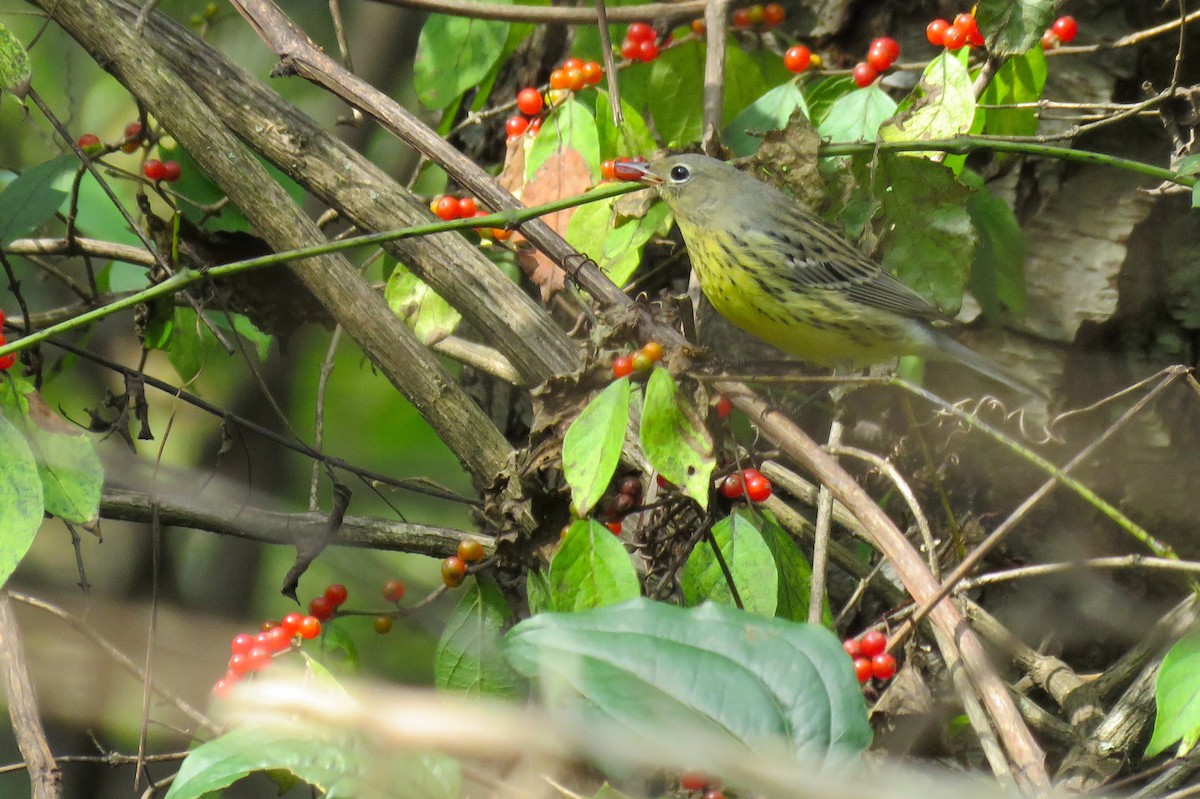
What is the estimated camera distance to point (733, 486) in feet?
7.72

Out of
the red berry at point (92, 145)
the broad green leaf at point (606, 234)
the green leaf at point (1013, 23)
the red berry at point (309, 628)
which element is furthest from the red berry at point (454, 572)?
the green leaf at point (1013, 23)

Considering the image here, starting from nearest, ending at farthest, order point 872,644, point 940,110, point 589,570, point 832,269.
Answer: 1. point 589,570
2. point 872,644
3. point 940,110
4. point 832,269

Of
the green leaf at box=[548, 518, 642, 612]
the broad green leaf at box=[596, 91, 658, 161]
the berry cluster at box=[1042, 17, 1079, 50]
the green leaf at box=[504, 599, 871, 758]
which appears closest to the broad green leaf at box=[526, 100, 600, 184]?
the broad green leaf at box=[596, 91, 658, 161]

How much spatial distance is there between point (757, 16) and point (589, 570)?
6.71ft

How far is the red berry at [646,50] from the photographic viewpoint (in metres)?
3.22

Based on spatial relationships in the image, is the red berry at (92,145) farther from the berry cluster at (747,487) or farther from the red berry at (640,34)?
the berry cluster at (747,487)

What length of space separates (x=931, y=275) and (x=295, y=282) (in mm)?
1901

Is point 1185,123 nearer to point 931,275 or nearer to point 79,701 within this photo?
point 931,275

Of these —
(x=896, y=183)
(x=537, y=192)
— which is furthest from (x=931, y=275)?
(x=537, y=192)

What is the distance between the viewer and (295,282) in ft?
11.1

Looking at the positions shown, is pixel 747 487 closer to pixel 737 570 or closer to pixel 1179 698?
pixel 737 570

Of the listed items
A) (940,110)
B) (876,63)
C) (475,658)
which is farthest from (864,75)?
(475,658)

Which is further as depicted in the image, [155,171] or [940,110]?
[155,171]

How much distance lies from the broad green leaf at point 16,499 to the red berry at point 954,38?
2.32 metres
